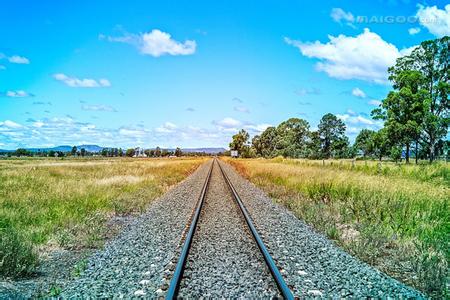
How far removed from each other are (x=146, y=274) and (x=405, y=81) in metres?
39.1

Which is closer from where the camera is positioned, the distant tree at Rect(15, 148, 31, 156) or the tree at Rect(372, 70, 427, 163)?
the tree at Rect(372, 70, 427, 163)

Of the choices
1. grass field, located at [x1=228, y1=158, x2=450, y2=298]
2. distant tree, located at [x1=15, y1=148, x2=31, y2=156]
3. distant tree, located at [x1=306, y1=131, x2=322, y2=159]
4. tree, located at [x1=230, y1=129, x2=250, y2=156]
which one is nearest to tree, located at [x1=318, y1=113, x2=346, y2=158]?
distant tree, located at [x1=306, y1=131, x2=322, y2=159]

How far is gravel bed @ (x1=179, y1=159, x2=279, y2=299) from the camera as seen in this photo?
188 inches

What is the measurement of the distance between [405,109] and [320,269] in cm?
3613

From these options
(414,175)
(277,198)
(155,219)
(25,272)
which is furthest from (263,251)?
(414,175)

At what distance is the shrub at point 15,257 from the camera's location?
213 inches

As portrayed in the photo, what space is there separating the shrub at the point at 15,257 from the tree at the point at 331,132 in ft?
300

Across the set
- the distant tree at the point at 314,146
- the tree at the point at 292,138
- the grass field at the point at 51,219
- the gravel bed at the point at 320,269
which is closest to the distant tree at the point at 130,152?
the tree at the point at 292,138

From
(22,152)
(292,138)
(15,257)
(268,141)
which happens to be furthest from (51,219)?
(22,152)

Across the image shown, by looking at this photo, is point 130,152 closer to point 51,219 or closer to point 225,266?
point 51,219

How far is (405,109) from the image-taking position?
1443 inches

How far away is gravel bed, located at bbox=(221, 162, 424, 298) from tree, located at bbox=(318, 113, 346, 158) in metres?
87.9

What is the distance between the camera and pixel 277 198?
15047 mm

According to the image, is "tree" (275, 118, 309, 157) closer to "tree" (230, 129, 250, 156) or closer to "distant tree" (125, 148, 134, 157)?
"tree" (230, 129, 250, 156)
